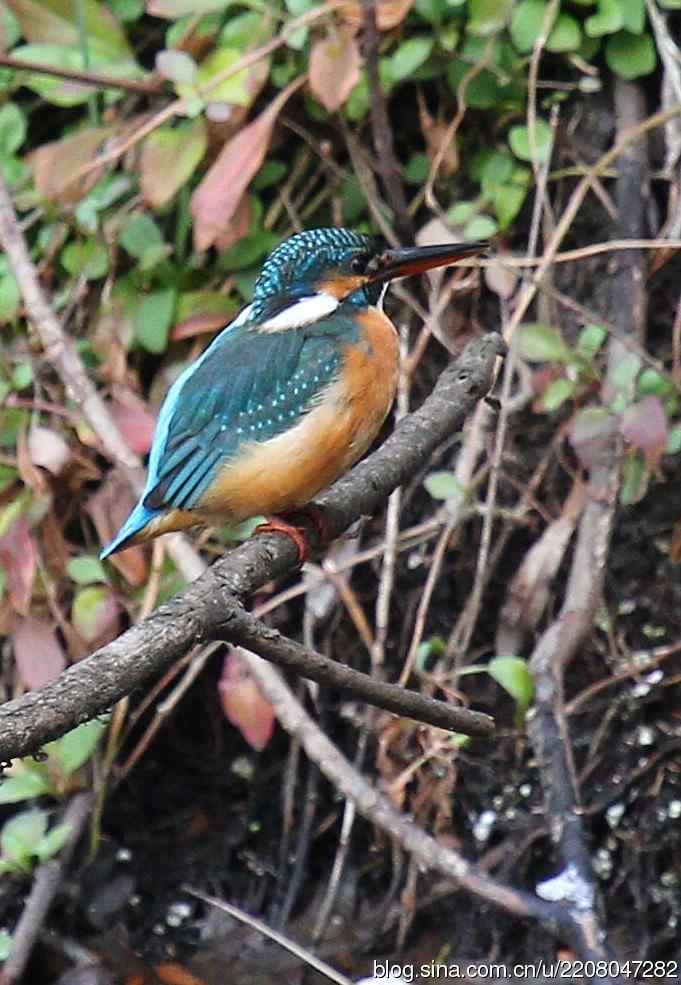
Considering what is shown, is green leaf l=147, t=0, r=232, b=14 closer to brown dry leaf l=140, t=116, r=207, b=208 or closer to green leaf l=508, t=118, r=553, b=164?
brown dry leaf l=140, t=116, r=207, b=208

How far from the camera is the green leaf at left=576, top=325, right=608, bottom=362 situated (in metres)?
3.12

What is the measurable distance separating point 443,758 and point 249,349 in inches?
38.9

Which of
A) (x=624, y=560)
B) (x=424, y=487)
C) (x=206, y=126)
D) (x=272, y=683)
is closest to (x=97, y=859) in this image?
(x=272, y=683)

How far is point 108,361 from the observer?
3.40 m

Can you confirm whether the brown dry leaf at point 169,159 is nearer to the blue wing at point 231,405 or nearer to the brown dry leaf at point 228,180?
the brown dry leaf at point 228,180

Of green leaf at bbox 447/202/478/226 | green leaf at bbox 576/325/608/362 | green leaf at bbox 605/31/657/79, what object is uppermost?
green leaf at bbox 605/31/657/79

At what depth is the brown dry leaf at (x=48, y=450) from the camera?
324 cm

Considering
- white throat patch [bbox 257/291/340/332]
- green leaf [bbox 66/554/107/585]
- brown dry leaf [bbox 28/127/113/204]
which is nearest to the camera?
white throat patch [bbox 257/291/340/332]

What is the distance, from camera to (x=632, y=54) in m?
3.31

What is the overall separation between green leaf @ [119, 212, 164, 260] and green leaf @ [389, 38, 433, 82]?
0.60m

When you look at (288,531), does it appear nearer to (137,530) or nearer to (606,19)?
(137,530)

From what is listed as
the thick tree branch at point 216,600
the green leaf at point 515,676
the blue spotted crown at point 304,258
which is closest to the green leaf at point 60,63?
the blue spotted crown at point 304,258

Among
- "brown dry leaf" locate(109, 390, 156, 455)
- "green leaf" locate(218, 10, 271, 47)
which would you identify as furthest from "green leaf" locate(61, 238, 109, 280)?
"green leaf" locate(218, 10, 271, 47)

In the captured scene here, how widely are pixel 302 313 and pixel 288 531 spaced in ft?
1.59
